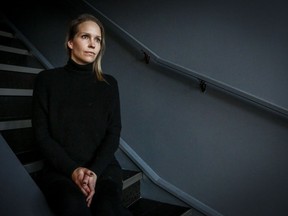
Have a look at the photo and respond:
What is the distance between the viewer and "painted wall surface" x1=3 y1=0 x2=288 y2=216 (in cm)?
180

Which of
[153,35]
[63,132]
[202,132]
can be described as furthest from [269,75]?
[63,132]

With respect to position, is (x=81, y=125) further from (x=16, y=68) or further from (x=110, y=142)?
(x=16, y=68)

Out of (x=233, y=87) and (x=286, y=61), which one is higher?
(x=286, y=61)

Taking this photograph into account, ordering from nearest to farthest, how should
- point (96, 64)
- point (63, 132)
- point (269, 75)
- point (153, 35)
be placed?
point (63, 132)
point (96, 64)
point (269, 75)
point (153, 35)

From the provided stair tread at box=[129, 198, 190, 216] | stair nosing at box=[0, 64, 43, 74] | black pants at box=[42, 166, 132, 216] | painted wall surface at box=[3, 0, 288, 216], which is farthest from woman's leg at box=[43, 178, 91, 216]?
stair nosing at box=[0, 64, 43, 74]

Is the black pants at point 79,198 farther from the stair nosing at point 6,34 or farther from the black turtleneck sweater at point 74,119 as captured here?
the stair nosing at point 6,34

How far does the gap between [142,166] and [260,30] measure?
133 cm

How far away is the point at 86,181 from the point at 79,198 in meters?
0.13

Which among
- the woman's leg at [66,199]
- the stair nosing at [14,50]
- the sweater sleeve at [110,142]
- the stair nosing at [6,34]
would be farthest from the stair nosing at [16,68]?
the woman's leg at [66,199]

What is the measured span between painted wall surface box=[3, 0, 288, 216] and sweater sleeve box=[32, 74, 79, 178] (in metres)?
1.01

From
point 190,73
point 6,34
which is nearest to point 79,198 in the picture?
point 190,73

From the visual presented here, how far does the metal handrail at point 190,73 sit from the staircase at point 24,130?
838 millimetres

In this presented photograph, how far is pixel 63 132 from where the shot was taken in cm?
146

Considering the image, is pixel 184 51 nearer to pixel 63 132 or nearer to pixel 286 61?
pixel 286 61
